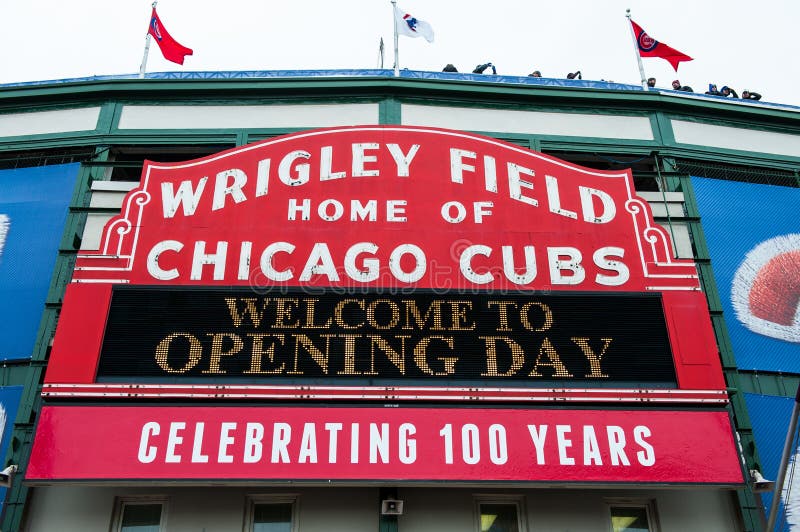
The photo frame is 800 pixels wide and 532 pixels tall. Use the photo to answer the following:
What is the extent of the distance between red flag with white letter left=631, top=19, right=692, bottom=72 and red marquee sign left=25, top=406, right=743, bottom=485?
31.6 feet

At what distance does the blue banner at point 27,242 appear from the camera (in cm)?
1334

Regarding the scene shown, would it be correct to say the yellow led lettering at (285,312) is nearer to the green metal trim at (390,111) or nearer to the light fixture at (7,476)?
the light fixture at (7,476)

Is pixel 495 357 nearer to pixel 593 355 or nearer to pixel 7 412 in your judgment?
pixel 593 355

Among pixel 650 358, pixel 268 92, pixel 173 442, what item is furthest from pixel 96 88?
pixel 650 358

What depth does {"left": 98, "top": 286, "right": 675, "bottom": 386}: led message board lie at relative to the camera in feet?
36.9

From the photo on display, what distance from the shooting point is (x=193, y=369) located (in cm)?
1115

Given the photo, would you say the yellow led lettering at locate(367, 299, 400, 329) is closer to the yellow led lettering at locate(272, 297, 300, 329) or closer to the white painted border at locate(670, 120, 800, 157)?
the yellow led lettering at locate(272, 297, 300, 329)

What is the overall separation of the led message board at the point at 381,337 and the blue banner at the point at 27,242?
2579mm

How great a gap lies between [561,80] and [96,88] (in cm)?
940

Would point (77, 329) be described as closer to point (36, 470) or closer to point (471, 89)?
point (36, 470)

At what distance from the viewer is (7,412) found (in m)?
12.4

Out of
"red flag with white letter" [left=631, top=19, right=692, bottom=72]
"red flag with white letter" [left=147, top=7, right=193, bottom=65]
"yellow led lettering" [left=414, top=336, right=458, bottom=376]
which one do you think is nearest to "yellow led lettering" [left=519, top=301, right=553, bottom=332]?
"yellow led lettering" [left=414, top=336, right=458, bottom=376]

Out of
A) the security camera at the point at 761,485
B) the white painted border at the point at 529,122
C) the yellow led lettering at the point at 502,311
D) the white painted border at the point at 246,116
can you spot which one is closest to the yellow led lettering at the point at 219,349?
the yellow led lettering at the point at 502,311

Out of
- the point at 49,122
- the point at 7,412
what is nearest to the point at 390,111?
the point at 49,122
